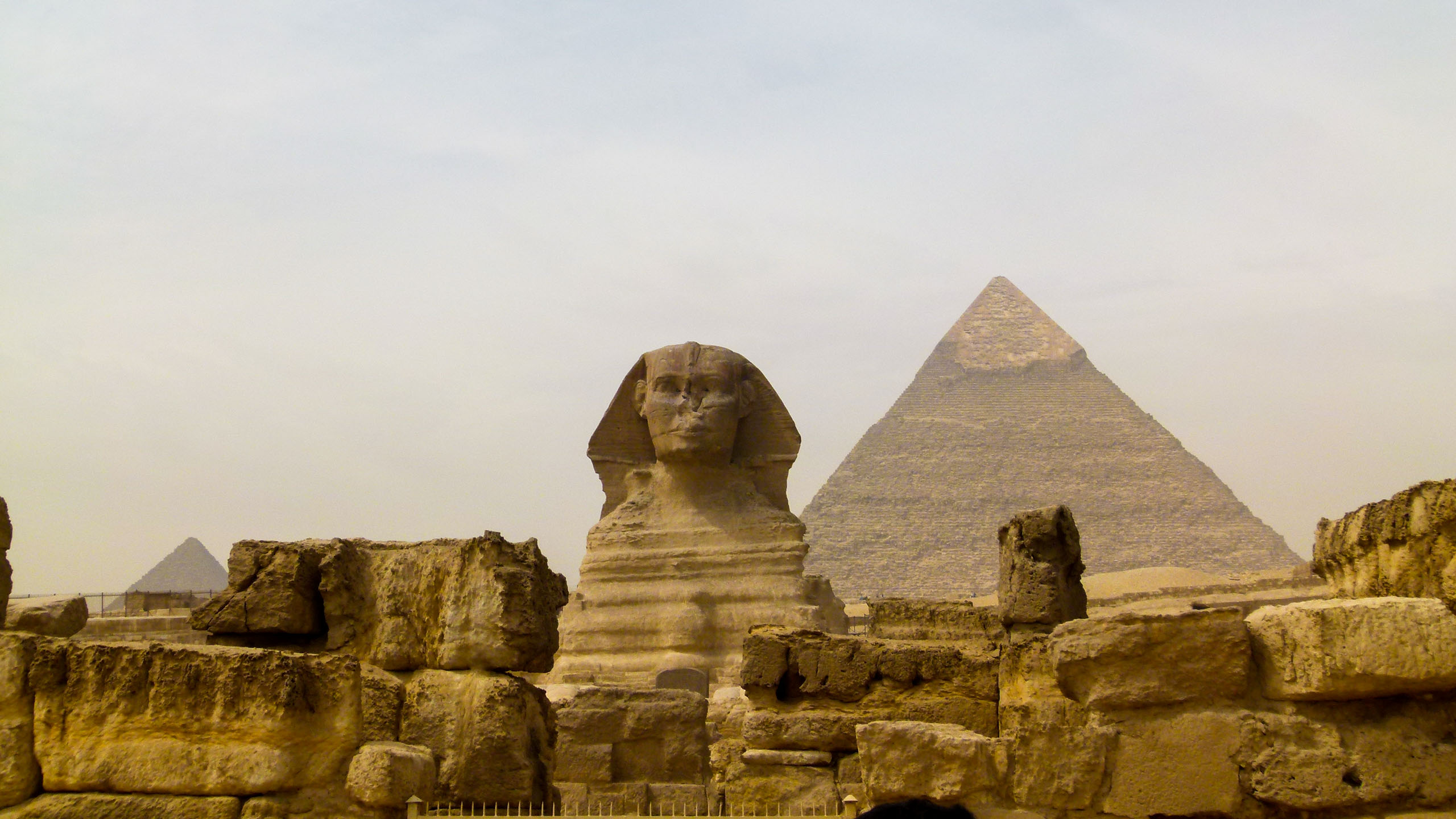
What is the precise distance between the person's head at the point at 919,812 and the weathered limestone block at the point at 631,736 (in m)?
3.13

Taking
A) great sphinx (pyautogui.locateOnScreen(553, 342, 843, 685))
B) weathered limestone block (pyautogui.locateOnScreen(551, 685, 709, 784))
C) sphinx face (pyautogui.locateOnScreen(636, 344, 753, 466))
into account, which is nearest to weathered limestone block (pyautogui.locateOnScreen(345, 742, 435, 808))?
weathered limestone block (pyautogui.locateOnScreen(551, 685, 709, 784))

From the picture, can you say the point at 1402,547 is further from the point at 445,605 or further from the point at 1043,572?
the point at 1043,572

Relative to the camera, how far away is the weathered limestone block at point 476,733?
13.0 ft

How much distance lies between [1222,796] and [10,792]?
95.0 inches

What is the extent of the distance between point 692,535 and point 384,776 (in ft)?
21.9

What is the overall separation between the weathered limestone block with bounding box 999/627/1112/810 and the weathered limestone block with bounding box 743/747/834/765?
2.69 feet

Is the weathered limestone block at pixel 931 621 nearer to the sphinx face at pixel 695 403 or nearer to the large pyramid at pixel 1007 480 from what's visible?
the sphinx face at pixel 695 403

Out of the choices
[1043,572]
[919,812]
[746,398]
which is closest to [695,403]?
[746,398]

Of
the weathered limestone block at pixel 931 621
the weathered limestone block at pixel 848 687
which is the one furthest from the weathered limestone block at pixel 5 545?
the weathered limestone block at pixel 931 621

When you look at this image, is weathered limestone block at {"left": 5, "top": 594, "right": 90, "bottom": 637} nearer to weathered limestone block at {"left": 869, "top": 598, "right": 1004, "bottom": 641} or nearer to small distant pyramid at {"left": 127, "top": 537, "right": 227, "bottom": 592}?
weathered limestone block at {"left": 869, "top": 598, "right": 1004, "bottom": 641}

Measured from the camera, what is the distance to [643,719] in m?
5.57

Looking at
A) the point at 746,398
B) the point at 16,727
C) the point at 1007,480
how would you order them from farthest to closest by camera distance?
the point at 1007,480 < the point at 746,398 < the point at 16,727

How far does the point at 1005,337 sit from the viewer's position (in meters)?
149

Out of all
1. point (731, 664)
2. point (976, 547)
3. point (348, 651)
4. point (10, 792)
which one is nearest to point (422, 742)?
point (348, 651)
